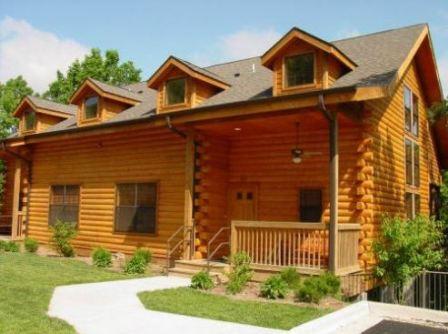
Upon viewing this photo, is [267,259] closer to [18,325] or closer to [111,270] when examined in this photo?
[111,270]

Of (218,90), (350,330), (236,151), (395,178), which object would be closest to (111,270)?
(236,151)

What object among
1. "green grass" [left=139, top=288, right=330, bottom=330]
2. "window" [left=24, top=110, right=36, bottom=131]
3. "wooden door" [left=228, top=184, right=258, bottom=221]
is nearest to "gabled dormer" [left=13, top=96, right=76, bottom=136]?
"window" [left=24, top=110, right=36, bottom=131]

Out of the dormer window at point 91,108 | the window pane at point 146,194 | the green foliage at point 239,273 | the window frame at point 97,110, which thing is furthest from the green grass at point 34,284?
the dormer window at point 91,108

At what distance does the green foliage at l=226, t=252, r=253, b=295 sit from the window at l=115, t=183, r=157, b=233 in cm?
503

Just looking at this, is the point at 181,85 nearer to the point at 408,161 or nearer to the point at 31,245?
the point at 408,161

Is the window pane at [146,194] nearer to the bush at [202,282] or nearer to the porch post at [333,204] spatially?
the bush at [202,282]

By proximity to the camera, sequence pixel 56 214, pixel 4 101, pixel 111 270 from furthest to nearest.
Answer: pixel 4 101
pixel 56 214
pixel 111 270

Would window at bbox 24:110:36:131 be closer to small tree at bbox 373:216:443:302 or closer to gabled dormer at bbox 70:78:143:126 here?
gabled dormer at bbox 70:78:143:126

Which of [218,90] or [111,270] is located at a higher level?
[218,90]

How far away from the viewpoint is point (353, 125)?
13016mm

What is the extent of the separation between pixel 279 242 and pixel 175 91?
6740 millimetres

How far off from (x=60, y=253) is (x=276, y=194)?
8.24 m

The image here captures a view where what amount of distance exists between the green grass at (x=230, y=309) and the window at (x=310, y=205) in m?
4.46

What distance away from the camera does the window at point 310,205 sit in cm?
1370
